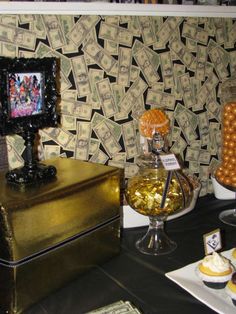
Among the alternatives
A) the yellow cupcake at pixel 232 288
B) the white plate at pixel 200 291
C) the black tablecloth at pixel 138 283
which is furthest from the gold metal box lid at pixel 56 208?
the yellow cupcake at pixel 232 288

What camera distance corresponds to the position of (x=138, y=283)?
3.59 feet

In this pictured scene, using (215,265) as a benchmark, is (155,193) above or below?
above

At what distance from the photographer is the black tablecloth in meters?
0.99

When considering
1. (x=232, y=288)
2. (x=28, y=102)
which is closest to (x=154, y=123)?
(x=28, y=102)

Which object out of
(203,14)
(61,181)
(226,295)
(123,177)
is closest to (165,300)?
(226,295)

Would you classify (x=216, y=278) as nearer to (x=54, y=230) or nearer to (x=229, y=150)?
(x=54, y=230)

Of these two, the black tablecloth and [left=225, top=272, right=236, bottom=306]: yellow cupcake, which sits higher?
[left=225, top=272, right=236, bottom=306]: yellow cupcake

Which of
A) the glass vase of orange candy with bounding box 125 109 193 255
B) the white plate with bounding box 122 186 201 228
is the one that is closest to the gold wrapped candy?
the glass vase of orange candy with bounding box 125 109 193 255

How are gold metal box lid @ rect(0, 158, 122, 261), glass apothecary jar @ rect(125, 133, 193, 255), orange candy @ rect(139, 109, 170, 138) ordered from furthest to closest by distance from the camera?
orange candy @ rect(139, 109, 170, 138)
glass apothecary jar @ rect(125, 133, 193, 255)
gold metal box lid @ rect(0, 158, 122, 261)

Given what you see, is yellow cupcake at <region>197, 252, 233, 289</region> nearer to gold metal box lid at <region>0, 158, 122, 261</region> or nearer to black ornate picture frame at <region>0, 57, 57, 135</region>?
gold metal box lid at <region>0, 158, 122, 261</region>

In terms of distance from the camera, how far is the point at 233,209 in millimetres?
1604

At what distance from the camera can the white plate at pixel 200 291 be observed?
38.1 inches

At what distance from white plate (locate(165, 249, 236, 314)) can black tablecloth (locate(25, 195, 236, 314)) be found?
17 millimetres

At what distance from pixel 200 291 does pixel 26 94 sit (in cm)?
65
